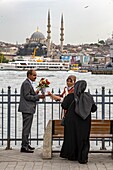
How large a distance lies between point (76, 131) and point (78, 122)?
0.15 m

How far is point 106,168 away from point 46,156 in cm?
114

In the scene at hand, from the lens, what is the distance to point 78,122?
7.11 meters

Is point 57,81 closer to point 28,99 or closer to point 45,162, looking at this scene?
point 28,99

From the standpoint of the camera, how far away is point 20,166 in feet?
22.6

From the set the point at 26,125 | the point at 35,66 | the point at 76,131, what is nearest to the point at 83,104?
the point at 76,131

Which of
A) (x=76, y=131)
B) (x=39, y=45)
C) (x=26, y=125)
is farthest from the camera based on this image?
(x=39, y=45)

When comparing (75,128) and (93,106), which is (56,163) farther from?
(93,106)

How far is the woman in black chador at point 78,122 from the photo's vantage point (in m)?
7.02

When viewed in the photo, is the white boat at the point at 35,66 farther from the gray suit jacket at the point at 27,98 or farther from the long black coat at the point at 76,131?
the long black coat at the point at 76,131

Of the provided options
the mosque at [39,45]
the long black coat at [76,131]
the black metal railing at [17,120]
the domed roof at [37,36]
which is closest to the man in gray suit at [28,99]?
the black metal railing at [17,120]

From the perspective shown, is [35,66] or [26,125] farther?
[35,66]

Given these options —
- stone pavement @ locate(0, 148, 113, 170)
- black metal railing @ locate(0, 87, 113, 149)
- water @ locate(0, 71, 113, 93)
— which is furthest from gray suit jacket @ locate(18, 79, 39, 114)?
water @ locate(0, 71, 113, 93)

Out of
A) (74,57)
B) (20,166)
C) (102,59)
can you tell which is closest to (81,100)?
(20,166)

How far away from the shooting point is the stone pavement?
6834mm
